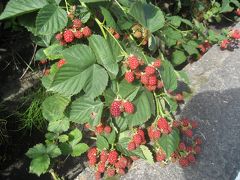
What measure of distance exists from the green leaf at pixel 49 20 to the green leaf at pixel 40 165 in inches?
22.5

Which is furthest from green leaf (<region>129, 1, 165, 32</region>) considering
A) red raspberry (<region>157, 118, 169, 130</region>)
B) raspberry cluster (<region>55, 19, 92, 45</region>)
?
red raspberry (<region>157, 118, 169, 130</region>)

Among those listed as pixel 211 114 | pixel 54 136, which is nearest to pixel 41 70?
pixel 54 136

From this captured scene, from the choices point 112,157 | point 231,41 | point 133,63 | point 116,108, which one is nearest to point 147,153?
point 112,157

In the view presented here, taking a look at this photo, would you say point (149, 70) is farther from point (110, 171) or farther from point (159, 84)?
point (110, 171)

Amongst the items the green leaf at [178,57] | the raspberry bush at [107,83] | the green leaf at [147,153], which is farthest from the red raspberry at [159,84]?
the green leaf at [178,57]

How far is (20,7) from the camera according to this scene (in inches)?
55.9

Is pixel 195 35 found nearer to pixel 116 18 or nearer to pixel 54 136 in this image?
pixel 116 18

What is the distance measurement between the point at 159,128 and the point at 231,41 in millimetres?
1205

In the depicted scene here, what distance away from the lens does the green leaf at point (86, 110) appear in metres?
1.51

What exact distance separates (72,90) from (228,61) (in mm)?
1258

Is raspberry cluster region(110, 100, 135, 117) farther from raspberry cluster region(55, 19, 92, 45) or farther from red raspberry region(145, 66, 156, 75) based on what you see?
raspberry cluster region(55, 19, 92, 45)

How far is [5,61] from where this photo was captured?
200 centimetres

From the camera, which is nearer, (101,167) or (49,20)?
(49,20)

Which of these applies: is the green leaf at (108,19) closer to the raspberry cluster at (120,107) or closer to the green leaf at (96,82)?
the green leaf at (96,82)
